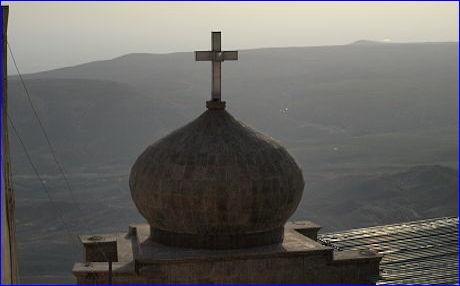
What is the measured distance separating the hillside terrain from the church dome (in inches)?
972

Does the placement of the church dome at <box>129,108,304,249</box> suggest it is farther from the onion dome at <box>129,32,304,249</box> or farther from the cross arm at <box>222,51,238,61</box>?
the cross arm at <box>222,51,238,61</box>

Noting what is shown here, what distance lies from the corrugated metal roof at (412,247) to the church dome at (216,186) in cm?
242

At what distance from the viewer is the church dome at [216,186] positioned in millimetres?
13070

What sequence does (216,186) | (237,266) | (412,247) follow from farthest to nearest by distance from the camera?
(412,247)
(237,266)
(216,186)

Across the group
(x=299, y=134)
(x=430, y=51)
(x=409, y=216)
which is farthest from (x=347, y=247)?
(x=430, y=51)

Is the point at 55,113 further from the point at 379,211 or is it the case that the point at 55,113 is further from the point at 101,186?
the point at 379,211

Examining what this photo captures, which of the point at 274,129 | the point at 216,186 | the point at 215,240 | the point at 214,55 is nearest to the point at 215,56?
the point at 214,55

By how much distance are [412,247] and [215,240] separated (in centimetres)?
550

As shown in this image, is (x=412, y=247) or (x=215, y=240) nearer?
(x=215, y=240)

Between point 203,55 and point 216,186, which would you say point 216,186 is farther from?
point 203,55

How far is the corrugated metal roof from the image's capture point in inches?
Result: 587

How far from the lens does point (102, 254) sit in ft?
47.6

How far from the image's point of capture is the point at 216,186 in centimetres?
1299

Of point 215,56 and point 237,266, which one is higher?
point 215,56
